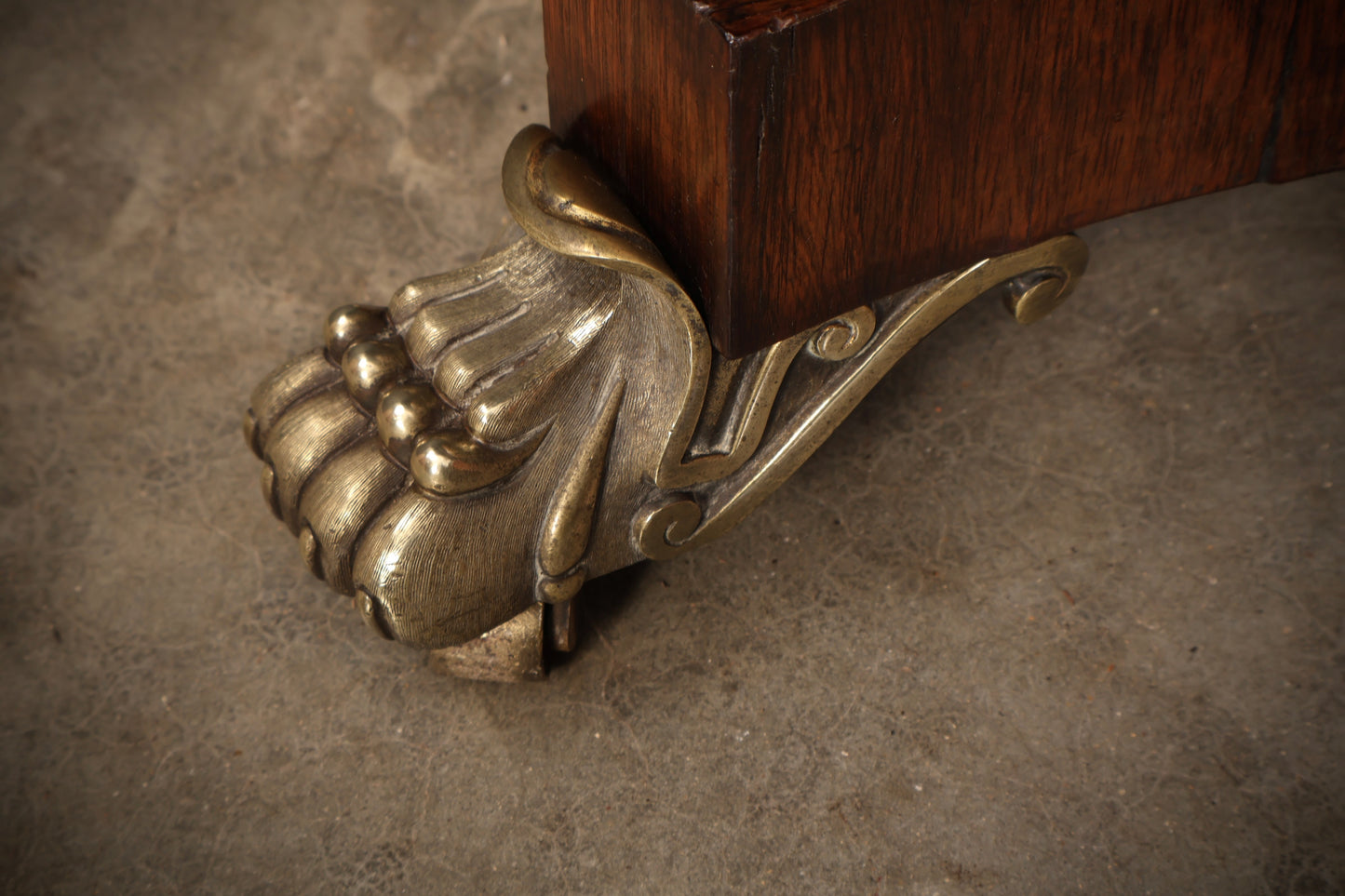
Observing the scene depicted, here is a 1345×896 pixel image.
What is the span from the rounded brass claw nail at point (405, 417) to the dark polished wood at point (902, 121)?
10.4 inches

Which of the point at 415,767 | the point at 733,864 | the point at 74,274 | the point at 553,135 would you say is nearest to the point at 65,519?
the point at 74,274

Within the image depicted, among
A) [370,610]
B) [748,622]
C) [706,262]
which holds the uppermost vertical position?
[706,262]

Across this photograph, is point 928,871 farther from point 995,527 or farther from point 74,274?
point 74,274

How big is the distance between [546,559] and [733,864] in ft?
1.09

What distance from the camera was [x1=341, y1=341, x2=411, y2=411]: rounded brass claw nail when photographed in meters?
1.18

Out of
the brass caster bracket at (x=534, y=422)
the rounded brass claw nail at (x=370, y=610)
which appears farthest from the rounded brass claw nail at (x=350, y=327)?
the rounded brass claw nail at (x=370, y=610)

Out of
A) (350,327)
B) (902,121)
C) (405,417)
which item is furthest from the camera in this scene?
(350,327)

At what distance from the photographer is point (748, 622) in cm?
131

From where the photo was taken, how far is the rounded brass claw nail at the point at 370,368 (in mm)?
1180

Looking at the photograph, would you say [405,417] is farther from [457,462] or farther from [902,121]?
[902,121]

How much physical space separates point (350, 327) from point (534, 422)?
245mm

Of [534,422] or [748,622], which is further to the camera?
[748,622]

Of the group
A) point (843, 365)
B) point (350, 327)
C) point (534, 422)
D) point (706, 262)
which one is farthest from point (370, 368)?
point (843, 365)

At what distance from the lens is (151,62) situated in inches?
75.7
